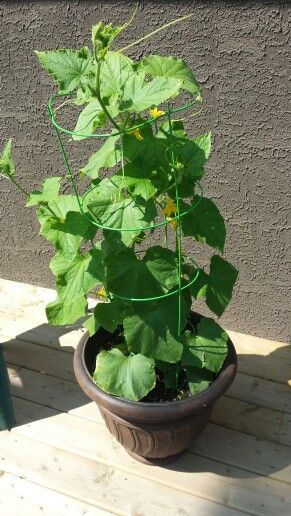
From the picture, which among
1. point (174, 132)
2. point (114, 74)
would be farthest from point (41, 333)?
point (114, 74)

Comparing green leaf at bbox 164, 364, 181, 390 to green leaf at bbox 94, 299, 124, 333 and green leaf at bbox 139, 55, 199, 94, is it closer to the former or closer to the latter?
green leaf at bbox 94, 299, 124, 333

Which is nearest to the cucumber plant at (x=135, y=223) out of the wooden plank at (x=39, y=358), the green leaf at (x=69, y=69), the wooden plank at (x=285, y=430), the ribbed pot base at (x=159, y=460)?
the green leaf at (x=69, y=69)

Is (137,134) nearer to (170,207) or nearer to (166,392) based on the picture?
(170,207)

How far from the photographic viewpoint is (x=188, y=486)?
1639 millimetres

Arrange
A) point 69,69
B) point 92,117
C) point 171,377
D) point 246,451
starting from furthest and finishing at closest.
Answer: point 246,451 < point 171,377 < point 92,117 < point 69,69

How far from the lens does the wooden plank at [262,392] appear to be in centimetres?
189

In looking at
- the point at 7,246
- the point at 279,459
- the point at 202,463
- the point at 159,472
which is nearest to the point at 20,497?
the point at 159,472

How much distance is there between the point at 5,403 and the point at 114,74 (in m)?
1.11

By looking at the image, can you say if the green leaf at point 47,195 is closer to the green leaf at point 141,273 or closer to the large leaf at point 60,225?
the large leaf at point 60,225

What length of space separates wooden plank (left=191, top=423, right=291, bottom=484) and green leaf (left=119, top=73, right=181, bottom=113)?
109 cm

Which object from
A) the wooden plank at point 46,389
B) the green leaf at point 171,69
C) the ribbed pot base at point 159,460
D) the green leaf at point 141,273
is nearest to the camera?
the green leaf at point 171,69

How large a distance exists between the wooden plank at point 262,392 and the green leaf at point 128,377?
1.79 ft

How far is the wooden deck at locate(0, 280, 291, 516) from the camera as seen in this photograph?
1607mm

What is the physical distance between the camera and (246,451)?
1733 millimetres
